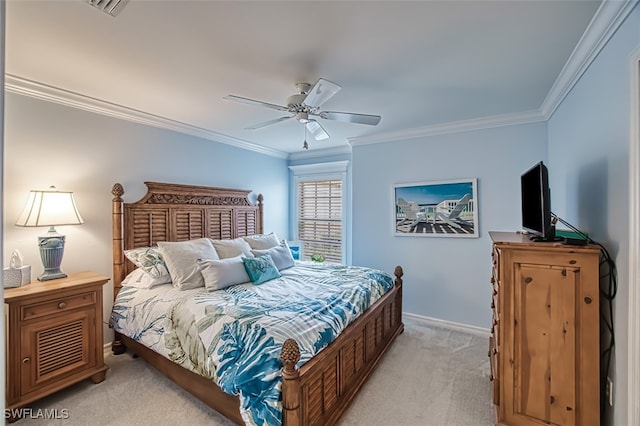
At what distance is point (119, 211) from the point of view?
3.04m

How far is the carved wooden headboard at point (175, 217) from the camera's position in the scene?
10.0ft

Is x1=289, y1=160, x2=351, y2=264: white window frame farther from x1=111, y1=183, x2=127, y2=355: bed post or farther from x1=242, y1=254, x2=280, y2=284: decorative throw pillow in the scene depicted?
x1=111, y1=183, x2=127, y2=355: bed post

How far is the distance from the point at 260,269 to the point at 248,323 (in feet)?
3.40

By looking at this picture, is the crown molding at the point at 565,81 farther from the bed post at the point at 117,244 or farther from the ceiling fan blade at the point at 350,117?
the bed post at the point at 117,244

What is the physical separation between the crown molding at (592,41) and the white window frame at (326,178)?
284 cm

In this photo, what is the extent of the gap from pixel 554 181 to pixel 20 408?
486cm

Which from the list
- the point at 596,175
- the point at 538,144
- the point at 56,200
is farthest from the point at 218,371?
the point at 538,144

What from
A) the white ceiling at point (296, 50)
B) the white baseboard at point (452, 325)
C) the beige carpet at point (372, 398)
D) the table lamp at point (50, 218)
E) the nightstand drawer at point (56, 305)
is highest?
the white ceiling at point (296, 50)

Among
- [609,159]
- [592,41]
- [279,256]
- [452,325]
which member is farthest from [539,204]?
[279,256]

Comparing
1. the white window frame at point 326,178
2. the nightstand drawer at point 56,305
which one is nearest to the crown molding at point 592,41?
the white window frame at point 326,178

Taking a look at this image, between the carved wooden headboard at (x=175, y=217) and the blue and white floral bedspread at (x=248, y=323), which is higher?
the carved wooden headboard at (x=175, y=217)

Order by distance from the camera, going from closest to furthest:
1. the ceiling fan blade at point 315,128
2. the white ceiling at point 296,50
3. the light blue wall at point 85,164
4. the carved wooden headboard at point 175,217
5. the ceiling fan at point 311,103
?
the white ceiling at point 296,50 → the ceiling fan at point 311,103 → the light blue wall at point 85,164 → the ceiling fan blade at point 315,128 → the carved wooden headboard at point 175,217

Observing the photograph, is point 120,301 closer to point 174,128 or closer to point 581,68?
point 174,128

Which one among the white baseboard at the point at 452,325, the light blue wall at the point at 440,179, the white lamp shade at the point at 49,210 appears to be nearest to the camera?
the white lamp shade at the point at 49,210
